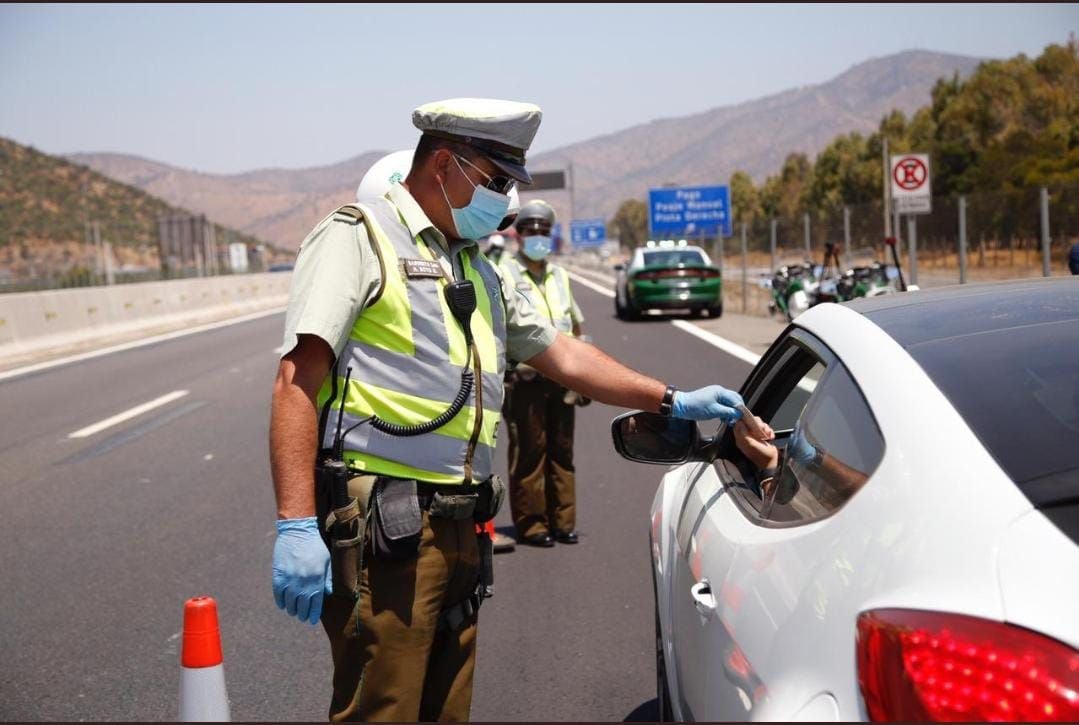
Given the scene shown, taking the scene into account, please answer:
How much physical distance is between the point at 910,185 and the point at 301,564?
16217 millimetres

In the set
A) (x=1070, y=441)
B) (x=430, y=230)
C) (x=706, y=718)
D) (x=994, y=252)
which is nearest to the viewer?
(x=1070, y=441)

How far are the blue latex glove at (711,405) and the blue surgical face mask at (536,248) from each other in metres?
4.10

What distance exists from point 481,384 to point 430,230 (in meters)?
0.39

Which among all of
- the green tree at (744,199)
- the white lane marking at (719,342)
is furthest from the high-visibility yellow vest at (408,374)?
the green tree at (744,199)

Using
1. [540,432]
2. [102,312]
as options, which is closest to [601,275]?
[102,312]

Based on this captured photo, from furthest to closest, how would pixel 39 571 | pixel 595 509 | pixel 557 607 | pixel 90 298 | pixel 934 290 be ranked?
pixel 90 298 → pixel 595 509 → pixel 39 571 → pixel 557 607 → pixel 934 290

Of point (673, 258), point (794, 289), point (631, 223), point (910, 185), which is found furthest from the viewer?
point (631, 223)

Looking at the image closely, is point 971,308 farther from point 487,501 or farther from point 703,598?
point 487,501

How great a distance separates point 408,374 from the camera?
3029mm

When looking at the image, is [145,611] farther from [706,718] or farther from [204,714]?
[706,718]

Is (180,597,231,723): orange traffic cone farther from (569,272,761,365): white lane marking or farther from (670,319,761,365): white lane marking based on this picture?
(670,319,761,365): white lane marking

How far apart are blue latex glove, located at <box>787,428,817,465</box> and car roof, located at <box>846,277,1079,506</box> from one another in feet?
0.96

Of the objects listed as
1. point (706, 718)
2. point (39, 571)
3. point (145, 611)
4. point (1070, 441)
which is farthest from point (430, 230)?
point (39, 571)

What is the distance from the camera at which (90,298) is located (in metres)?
23.8
